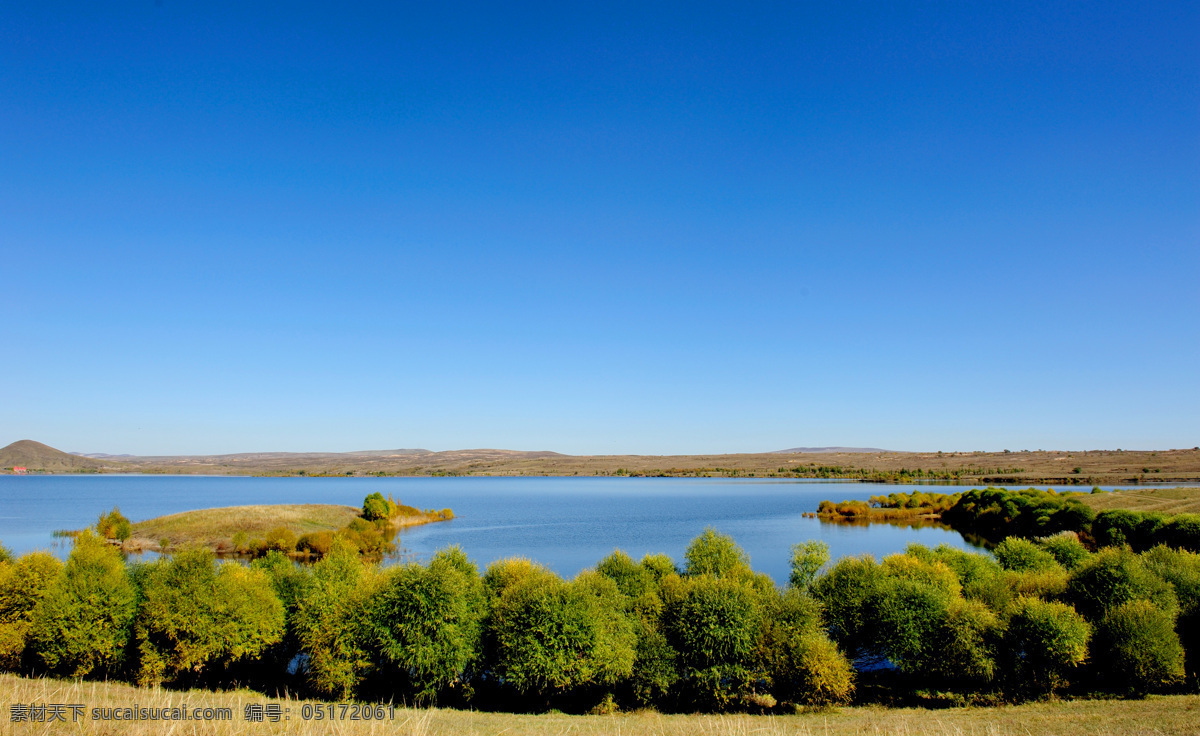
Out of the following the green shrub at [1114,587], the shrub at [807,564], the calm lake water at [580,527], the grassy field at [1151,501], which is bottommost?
the calm lake water at [580,527]

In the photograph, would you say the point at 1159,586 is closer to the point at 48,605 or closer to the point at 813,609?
the point at 813,609

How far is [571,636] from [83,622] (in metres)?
23.7

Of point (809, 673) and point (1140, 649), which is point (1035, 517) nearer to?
point (1140, 649)

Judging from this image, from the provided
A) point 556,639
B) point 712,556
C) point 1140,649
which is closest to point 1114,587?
point 1140,649

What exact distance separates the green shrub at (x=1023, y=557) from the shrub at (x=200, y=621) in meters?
45.8

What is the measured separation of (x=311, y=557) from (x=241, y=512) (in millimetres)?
24309

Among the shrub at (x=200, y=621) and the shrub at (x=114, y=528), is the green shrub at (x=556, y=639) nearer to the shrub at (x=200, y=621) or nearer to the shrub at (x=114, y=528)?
the shrub at (x=200, y=621)

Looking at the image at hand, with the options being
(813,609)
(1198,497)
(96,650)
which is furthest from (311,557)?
(1198,497)

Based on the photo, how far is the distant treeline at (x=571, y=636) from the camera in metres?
29.4

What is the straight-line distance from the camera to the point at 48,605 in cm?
3117

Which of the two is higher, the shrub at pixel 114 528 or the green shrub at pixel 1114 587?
the green shrub at pixel 1114 587

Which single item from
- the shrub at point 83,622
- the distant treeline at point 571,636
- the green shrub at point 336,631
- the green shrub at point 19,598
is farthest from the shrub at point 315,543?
the green shrub at point 336,631

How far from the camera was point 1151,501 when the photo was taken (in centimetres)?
8912

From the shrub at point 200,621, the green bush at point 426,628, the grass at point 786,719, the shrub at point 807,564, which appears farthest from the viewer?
the shrub at point 807,564
